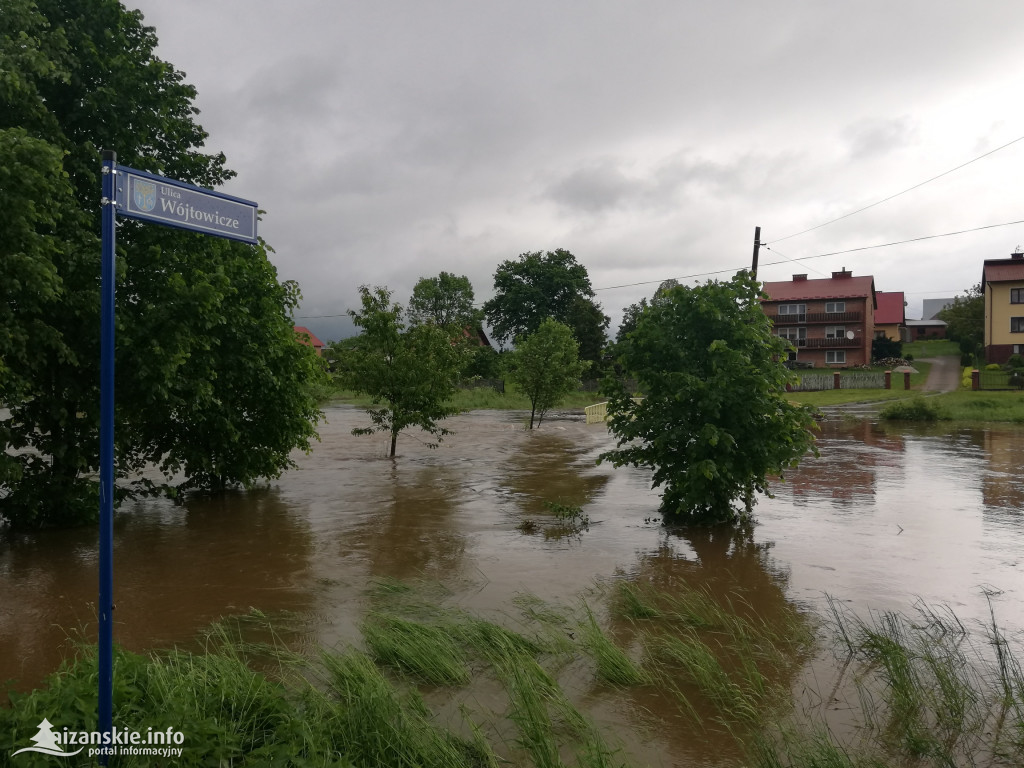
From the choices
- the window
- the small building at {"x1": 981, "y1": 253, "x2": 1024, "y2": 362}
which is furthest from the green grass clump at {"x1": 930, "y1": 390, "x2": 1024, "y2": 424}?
the window

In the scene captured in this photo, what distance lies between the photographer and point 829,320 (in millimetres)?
61031

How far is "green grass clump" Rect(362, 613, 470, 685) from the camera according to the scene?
19.6ft

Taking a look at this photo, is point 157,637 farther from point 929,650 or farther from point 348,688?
point 929,650

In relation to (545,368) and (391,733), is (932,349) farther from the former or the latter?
(391,733)

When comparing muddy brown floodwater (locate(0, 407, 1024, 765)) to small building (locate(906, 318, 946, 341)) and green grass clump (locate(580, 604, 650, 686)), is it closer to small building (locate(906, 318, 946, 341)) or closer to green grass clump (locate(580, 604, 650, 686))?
green grass clump (locate(580, 604, 650, 686))

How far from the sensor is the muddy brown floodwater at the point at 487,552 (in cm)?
797

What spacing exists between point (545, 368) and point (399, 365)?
13.3 meters

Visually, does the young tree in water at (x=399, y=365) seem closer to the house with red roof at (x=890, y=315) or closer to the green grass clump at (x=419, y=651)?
the green grass clump at (x=419, y=651)

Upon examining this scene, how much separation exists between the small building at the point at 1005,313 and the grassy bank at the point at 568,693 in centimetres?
5043

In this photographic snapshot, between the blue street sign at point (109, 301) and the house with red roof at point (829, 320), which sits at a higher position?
the house with red roof at point (829, 320)

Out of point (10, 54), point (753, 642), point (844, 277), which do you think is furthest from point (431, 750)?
point (844, 277)

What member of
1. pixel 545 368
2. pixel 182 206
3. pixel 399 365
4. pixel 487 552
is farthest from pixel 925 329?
pixel 182 206

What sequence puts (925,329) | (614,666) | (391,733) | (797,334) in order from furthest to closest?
(925,329)
(797,334)
(614,666)
(391,733)

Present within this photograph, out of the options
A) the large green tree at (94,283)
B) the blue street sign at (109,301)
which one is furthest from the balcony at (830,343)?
the blue street sign at (109,301)
